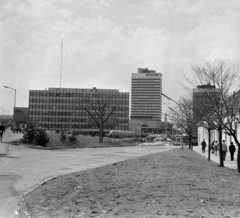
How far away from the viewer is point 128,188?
872 centimetres

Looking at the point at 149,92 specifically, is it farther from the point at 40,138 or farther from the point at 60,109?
the point at 40,138

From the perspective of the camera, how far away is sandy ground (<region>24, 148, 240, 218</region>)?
6.54 meters

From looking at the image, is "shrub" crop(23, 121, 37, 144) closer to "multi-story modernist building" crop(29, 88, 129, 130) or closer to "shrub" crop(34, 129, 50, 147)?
"shrub" crop(34, 129, 50, 147)

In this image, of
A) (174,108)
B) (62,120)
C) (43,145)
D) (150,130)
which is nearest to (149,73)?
(150,130)

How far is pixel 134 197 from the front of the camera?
7.72 metres

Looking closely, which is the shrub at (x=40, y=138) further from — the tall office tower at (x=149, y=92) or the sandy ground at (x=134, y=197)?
the tall office tower at (x=149, y=92)

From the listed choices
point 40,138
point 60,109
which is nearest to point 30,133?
point 40,138

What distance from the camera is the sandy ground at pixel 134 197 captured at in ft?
21.4

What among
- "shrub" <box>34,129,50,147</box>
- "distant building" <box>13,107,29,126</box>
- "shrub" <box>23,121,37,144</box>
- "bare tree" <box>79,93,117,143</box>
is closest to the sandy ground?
"shrub" <box>34,129,50,147</box>

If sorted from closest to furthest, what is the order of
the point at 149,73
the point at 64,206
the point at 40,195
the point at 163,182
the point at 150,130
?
the point at 64,206
the point at 40,195
the point at 163,182
the point at 150,130
the point at 149,73

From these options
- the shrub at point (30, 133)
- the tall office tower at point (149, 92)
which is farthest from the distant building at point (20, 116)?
the shrub at point (30, 133)

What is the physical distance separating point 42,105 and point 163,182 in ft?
465

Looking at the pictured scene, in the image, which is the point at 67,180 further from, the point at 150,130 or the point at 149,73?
the point at 149,73

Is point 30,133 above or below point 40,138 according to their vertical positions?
above
